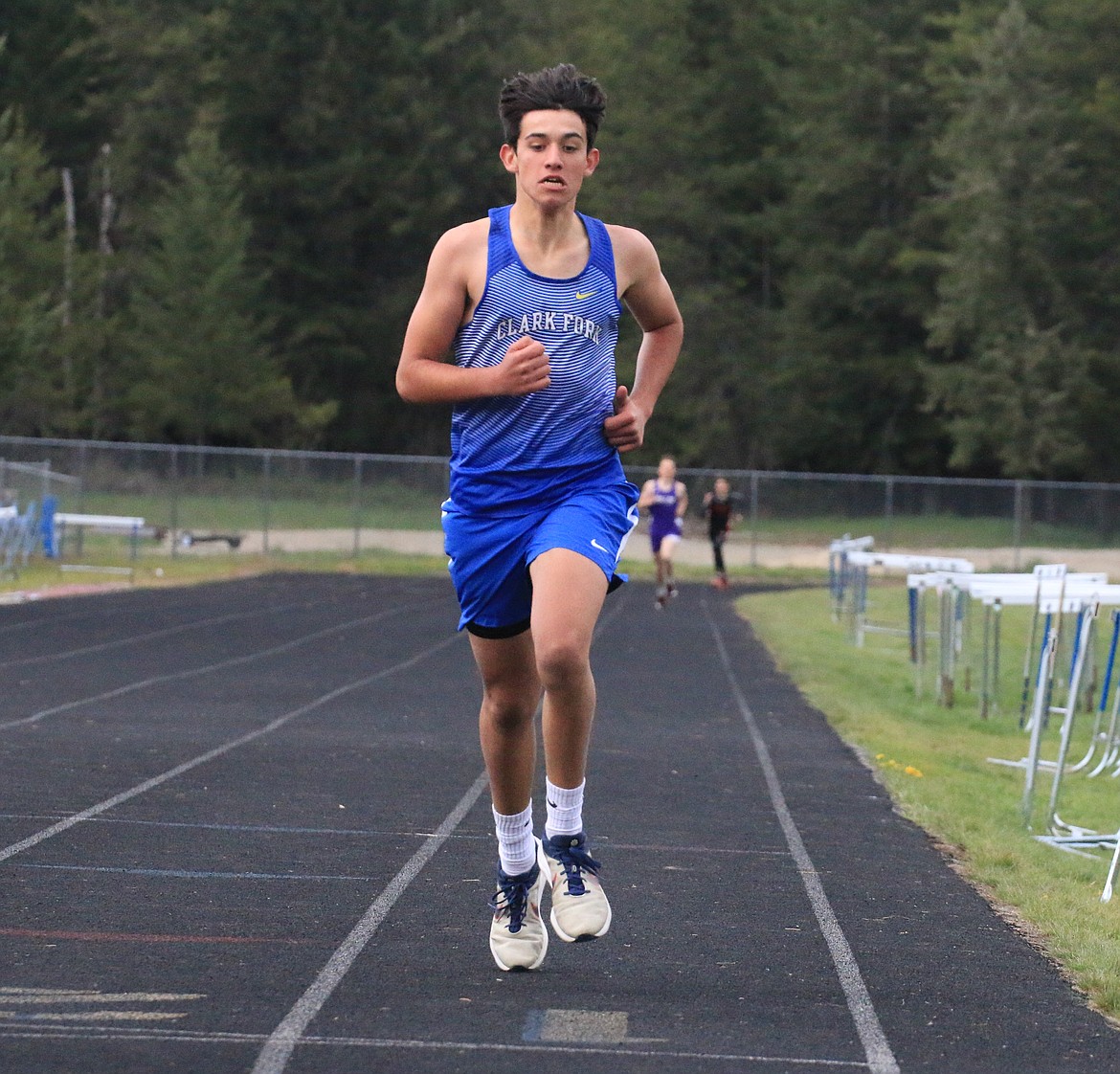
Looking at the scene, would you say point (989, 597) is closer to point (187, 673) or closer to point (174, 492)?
point (187, 673)

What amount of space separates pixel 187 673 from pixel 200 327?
135ft

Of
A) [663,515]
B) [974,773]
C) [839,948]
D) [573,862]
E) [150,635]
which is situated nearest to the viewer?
[573,862]

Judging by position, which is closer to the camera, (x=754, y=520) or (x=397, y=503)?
(x=397, y=503)

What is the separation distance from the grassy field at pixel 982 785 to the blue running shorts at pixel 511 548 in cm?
175

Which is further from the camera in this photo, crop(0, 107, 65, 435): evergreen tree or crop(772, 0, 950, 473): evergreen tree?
crop(772, 0, 950, 473): evergreen tree

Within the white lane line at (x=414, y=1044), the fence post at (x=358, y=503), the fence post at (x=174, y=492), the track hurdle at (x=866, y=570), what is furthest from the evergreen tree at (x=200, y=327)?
the white lane line at (x=414, y=1044)

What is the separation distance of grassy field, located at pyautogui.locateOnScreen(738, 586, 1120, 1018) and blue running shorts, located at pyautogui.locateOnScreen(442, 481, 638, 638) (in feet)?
5.75

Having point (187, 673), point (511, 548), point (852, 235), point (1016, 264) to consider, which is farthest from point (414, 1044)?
point (852, 235)

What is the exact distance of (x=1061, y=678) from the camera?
13930 millimetres

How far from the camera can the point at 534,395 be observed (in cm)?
452

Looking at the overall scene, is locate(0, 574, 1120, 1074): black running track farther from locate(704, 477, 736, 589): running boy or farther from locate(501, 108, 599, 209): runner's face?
locate(704, 477, 736, 589): running boy

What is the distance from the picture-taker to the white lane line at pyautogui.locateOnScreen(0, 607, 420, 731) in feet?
35.0

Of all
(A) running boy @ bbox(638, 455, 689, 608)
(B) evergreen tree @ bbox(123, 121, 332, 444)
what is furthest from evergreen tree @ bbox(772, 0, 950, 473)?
(A) running boy @ bbox(638, 455, 689, 608)

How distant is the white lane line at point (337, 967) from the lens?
3.86 meters
